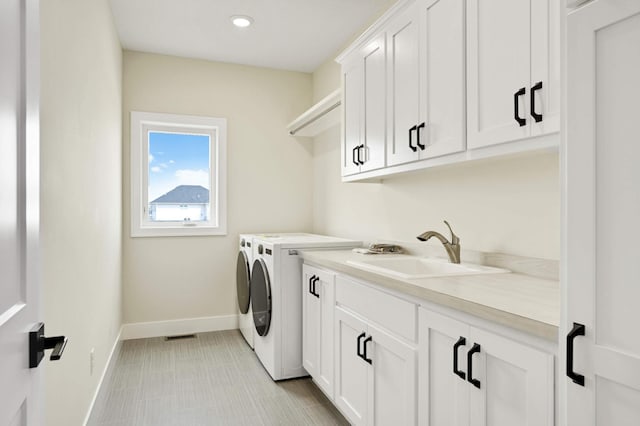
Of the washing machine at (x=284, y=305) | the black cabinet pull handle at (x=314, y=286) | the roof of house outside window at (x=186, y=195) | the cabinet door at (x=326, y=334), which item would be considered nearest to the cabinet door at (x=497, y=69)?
the cabinet door at (x=326, y=334)

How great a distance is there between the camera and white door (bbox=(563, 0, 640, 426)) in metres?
0.74

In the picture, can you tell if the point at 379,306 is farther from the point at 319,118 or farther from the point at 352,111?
the point at 319,118

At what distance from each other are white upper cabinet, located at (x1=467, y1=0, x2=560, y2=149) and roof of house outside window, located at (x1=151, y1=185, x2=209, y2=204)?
302 cm

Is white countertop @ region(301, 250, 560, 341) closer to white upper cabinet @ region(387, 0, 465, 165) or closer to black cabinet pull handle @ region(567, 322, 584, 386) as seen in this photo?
black cabinet pull handle @ region(567, 322, 584, 386)

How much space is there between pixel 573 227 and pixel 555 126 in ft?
1.88

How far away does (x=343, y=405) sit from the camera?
2135 millimetres

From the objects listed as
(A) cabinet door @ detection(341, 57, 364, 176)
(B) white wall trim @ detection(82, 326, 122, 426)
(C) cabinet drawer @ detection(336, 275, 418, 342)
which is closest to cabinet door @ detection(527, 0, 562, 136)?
(C) cabinet drawer @ detection(336, 275, 418, 342)

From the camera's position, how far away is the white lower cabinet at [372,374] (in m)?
1.58

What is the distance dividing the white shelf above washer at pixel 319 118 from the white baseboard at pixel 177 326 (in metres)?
1.96

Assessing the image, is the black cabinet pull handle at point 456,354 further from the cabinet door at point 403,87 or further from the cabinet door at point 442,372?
the cabinet door at point 403,87

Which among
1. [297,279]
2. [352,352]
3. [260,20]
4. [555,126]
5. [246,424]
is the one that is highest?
[260,20]

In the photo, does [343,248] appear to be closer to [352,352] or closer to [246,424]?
[352,352]

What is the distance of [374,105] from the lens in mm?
2348

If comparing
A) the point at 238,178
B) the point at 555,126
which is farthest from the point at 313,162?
the point at 555,126
